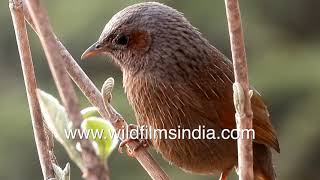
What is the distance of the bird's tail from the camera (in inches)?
127

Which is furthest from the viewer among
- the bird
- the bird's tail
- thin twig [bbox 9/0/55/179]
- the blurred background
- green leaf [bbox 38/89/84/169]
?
the blurred background

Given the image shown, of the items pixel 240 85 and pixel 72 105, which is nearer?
pixel 72 105

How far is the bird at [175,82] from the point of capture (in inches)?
118

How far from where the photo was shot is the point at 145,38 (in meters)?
3.08

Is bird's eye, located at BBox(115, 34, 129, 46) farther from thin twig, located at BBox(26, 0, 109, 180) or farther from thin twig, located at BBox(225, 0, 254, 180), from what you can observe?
thin twig, located at BBox(26, 0, 109, 180)

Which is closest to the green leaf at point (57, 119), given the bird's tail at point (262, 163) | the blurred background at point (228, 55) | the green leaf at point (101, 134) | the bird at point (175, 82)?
the green leaf at point (101, 134)

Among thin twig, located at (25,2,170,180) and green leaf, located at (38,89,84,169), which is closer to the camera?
green leaf, located at (38,89,84,169)

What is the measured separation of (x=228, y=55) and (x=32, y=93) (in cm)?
619

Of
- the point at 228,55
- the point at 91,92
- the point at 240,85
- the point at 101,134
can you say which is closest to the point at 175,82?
the point at 91,92

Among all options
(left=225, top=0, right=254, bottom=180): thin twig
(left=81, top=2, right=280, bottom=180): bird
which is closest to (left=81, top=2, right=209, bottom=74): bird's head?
(left=81, top=2, right=280, bottom=180): bird

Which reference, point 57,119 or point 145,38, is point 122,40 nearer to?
point 145,38

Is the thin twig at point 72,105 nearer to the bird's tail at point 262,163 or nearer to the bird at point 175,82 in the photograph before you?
the bird at point 175,82

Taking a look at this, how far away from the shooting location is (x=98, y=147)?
1.34 meters

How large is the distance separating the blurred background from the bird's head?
393 cm
